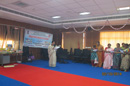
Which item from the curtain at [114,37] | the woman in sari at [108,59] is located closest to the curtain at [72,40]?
the curtain at [114,37]

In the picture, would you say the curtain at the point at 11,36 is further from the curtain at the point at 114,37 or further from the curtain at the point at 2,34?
the curtain at the point at 114,37

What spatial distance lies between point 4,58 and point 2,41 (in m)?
1.06

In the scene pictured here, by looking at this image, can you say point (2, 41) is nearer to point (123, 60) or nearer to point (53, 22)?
point (53, 22)

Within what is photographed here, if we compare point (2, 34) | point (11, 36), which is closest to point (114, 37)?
point (11, 36)

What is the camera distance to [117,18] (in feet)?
22.4

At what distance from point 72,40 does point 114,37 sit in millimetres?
3557

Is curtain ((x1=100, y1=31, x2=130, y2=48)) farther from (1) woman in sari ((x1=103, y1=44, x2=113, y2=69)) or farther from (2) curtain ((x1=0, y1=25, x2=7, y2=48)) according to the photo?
(2) curtain ((x1=0, y1=25, x2=7, y2=48))

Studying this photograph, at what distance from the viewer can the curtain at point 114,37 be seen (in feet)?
26.4

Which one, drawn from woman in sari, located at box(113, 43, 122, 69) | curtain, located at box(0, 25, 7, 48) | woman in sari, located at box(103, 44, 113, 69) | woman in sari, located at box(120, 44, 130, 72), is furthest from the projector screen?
woman in sari, located at box(120, 44, 130, 72)

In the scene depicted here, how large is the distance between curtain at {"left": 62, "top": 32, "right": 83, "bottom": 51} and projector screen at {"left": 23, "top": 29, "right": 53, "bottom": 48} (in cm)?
165

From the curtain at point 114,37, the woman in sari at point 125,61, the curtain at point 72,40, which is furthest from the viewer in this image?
the curtain at point 72,40

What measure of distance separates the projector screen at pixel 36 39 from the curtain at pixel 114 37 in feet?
15.0

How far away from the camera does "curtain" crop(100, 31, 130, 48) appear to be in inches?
317

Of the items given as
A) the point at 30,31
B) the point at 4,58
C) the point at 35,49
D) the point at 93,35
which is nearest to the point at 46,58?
the point at 35,49
